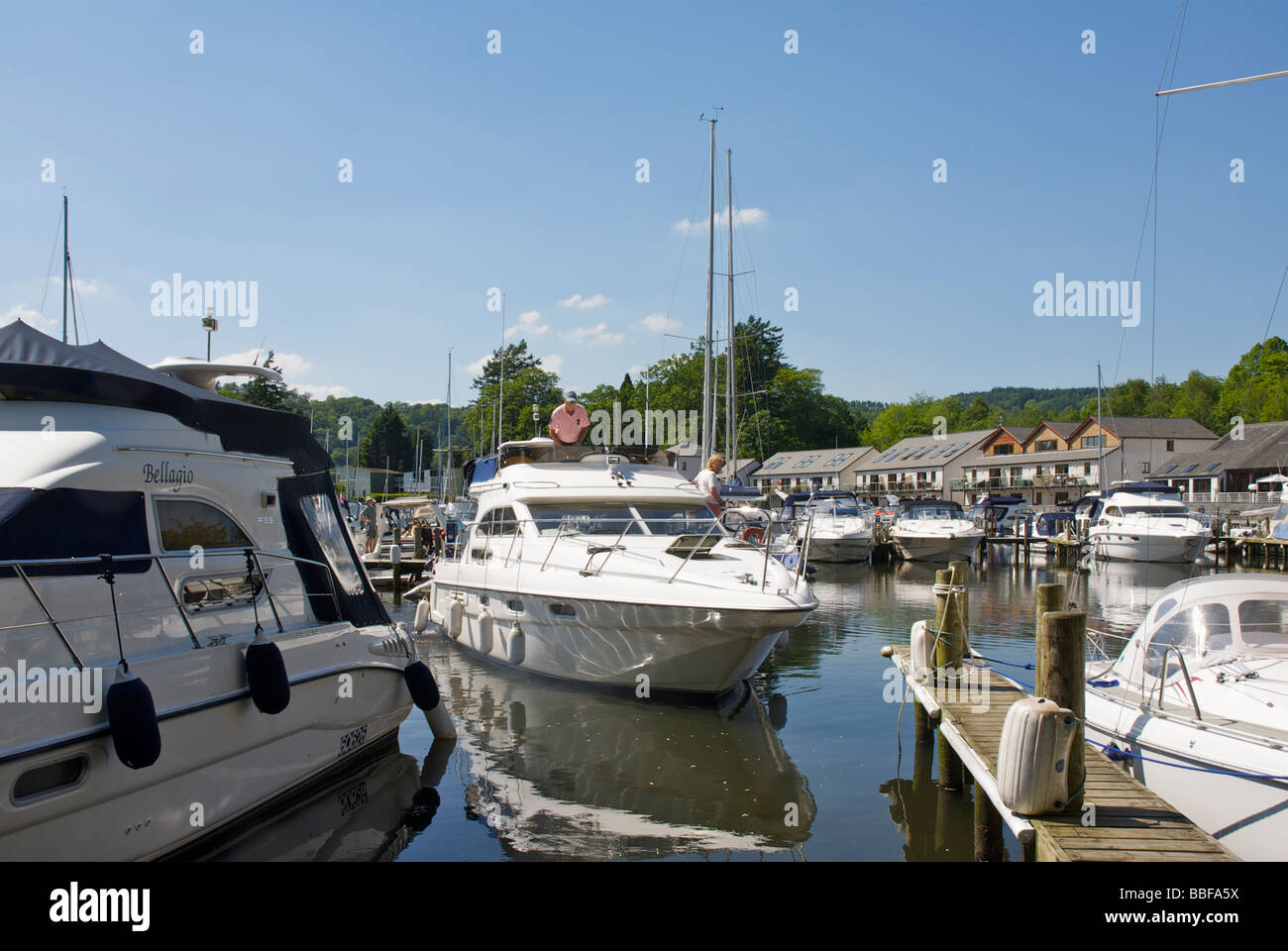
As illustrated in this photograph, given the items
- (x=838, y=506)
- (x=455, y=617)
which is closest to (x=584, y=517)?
(x=455, y=617)

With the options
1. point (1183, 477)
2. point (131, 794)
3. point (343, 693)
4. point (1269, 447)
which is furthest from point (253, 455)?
point (1183, 477)

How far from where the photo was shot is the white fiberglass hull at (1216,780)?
18.0ft

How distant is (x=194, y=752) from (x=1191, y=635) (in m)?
7.59

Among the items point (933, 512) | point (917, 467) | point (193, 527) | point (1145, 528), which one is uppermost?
point (917, 467)

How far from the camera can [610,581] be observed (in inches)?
381

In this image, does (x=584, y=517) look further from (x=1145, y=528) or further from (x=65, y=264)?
(x=1145, y=528)

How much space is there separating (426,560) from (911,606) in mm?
12978

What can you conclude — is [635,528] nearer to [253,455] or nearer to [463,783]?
[463,783]

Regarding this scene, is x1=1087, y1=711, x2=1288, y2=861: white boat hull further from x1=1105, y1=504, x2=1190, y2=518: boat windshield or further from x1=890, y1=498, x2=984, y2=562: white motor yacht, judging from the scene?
x1=1105, y1=504, x2=1190, y2=518: boat windshield

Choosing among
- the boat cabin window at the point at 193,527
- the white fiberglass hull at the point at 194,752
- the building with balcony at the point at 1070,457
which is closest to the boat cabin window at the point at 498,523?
the white fiberglass hull at the point at 194,752

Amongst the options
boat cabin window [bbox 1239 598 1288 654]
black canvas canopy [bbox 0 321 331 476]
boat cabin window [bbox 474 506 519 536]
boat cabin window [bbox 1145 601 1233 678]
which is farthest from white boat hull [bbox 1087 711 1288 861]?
boat cabin window [bbox 474 506 519 536]

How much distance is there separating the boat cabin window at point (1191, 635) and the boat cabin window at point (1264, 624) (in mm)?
115

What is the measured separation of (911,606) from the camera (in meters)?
20.7

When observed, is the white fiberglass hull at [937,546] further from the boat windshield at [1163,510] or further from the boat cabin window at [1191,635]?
the boat cabin window at [1191,635]
